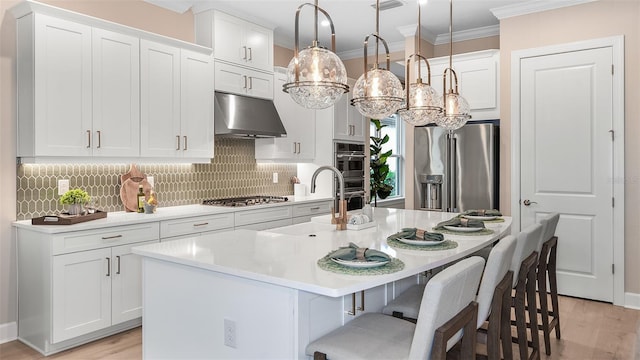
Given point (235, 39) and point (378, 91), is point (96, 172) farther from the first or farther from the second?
point (378, 91)

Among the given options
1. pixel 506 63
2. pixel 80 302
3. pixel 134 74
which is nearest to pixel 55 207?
pixel 80 302

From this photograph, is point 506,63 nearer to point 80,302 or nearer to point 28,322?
point 80,302

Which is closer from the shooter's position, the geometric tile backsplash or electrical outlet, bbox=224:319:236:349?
electrical outlet, bbox=224:319:236:349

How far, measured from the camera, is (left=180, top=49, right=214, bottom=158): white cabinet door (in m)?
4.12

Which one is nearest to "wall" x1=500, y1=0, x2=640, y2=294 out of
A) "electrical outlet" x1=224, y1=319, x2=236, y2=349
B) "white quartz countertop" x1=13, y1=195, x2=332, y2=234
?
→ "white quartz countertop" x1=13, y1=195, x2=332, y2=234

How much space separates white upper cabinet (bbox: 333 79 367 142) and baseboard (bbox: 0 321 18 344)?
12.3ft

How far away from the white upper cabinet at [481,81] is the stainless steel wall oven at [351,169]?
1.64m

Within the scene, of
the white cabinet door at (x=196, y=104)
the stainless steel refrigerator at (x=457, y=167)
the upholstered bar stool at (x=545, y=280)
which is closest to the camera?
the upholstered bar stool at (x=545, y=280)

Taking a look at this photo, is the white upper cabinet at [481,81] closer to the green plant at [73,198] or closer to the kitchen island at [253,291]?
the kitchen island at [253,291]

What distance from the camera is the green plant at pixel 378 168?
7.11m

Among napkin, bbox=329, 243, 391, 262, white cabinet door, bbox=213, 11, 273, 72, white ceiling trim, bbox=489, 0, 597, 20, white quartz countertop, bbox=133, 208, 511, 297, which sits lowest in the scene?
white quartz countertop, bbox=133, 208, 511, 297

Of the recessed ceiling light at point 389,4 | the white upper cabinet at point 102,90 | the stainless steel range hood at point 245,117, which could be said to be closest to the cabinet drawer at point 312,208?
the stainless steel range hood at point 245,117

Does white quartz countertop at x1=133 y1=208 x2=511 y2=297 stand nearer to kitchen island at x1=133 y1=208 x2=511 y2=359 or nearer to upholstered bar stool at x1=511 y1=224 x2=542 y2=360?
kitchen island at x1=133 y1=208 x2=511 y2=359

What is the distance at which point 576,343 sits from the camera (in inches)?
127
